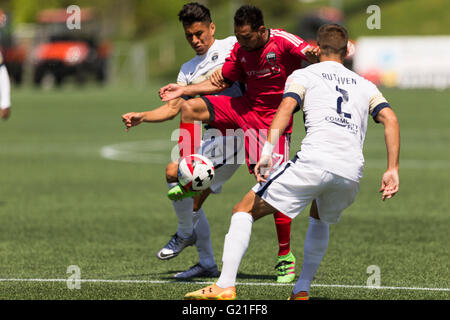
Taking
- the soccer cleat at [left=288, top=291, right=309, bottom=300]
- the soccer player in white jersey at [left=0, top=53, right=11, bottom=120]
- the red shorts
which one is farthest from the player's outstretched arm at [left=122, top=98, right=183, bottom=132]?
the soccer player in white jersey at [left=0, top=53, right=11, bottom=120]

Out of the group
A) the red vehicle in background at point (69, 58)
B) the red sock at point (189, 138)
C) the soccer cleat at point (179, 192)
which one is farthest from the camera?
the red vehicle in background at point (69, 58)

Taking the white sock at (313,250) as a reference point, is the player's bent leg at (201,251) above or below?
below

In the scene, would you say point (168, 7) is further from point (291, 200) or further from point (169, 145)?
point (291, 200)

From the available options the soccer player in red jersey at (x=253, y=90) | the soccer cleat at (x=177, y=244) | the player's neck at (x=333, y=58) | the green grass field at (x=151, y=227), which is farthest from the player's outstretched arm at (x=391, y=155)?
the soccer cleat at (x=177, y=244)

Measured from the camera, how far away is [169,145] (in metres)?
24.7

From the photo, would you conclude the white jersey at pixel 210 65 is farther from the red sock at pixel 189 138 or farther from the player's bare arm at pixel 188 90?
the red sock at pixel 189 138

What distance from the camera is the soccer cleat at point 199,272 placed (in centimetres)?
902

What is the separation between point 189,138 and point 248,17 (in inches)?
54.3

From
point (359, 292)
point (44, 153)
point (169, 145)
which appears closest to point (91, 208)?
point (359, 292)

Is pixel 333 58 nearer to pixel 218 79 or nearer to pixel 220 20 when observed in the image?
pixel 218 79

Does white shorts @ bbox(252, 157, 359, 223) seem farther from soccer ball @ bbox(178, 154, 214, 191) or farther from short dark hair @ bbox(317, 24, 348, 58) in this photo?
soccer ball @ bbox(178, 154, 214, 191)

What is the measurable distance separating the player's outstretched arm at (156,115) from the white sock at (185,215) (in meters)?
0.82

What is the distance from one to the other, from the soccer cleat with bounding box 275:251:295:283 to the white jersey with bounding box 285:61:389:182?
78.1 inches

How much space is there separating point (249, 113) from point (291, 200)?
2004mm
